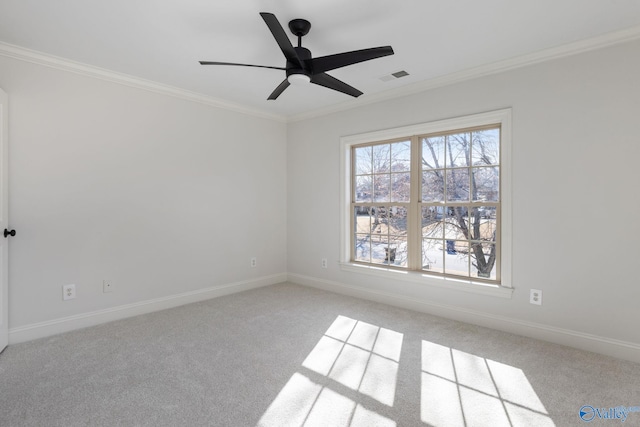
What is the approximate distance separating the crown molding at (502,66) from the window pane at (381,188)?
3.05 ft

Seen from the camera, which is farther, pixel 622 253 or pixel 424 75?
pixel 424 75

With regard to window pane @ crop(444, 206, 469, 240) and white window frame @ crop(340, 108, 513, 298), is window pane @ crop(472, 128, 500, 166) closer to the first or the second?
white window frame @ crop(340, 108, 513, 298)

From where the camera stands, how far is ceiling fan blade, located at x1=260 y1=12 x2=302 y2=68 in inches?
71.8

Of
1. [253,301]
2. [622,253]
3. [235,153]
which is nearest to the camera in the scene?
[622,253]

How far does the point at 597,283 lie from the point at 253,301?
335cm

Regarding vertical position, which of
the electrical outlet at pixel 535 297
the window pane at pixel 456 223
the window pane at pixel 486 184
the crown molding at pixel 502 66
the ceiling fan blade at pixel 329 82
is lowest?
the electrical outlet at pixel 535 297

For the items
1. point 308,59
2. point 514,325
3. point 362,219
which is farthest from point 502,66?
point 514,325

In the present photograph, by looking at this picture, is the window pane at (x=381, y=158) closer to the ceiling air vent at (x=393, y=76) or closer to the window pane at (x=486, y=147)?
the ceiling air vent at (x=393, y=76)

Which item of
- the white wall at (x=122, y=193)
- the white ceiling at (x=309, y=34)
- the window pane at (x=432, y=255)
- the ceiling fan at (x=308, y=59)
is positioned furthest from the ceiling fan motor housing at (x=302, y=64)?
the window pane at (x=432, y=255)

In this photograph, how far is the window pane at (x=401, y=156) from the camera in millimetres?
3776

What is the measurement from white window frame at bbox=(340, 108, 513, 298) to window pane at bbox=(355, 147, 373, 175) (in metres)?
0.10

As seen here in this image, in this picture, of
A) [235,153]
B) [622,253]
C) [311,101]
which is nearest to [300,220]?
[235,153]

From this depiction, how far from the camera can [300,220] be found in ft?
15.7

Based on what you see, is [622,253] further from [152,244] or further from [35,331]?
[35,331]
